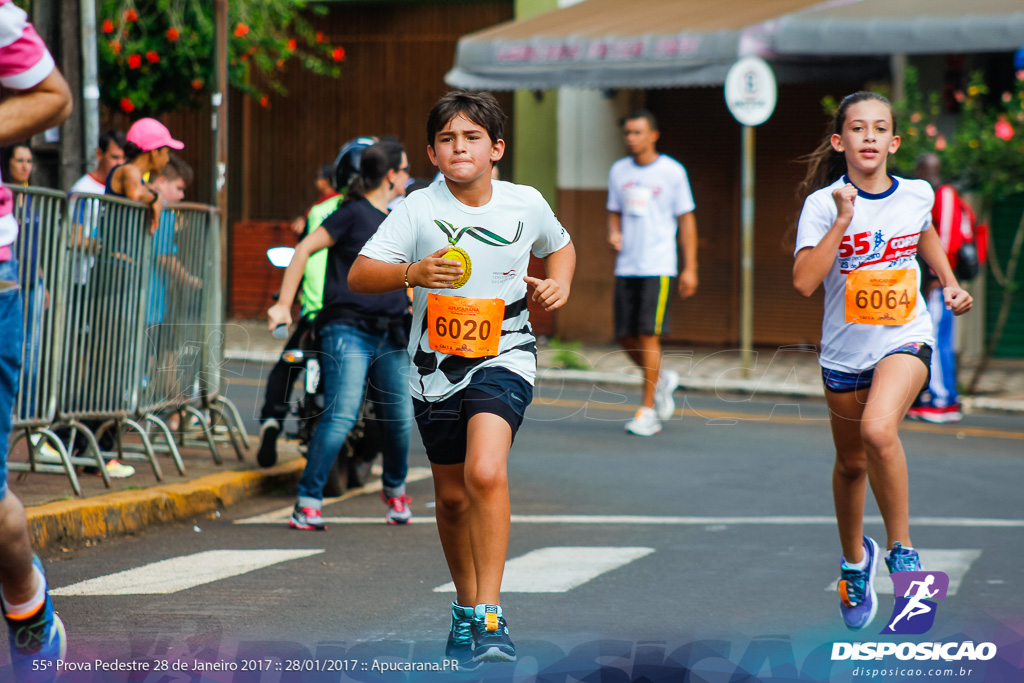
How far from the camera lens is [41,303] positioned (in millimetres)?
7273

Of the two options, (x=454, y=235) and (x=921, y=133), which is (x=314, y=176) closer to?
(x=921, y=133)

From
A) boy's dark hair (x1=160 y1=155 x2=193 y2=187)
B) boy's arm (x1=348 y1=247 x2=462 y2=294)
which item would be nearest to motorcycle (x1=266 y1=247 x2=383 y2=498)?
boy's dark hair (x1=160 y1=155 x2=193 y2=187)

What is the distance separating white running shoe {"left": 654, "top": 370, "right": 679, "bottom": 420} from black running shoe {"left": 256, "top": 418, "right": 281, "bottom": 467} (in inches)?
150

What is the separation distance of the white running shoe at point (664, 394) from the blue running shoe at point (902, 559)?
243 inches

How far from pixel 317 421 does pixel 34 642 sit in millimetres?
4240

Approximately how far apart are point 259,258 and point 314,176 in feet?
4.40

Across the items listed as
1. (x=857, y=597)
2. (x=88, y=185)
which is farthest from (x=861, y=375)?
(x=88, y=185)

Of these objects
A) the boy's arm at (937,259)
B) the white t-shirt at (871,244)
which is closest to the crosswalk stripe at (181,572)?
the white t-shirt at (871,244)

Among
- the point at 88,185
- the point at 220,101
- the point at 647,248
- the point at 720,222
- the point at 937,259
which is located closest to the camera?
the point at 937,259

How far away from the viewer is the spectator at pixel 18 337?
343 centimetres

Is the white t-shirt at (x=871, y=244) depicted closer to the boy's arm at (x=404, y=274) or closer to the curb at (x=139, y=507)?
the boy's arm at (x=404, y=274)

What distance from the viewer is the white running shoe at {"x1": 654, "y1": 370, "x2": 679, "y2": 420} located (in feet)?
37.8

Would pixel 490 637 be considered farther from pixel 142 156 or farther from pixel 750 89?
pixel 750 89

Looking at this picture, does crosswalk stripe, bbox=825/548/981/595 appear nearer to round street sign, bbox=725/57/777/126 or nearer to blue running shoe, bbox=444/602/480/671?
blue running shoe, bbox=444/602/480/671
